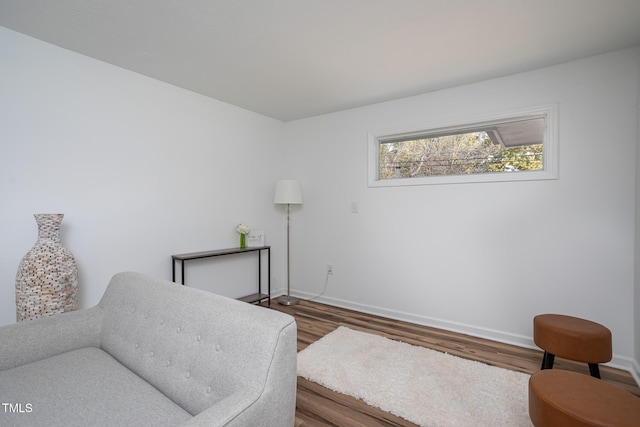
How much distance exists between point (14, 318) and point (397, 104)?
3823mm

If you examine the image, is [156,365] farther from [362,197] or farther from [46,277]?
[362,197]

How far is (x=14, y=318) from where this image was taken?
6.88 feet

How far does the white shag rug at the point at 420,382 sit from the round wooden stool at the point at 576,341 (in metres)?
0.34

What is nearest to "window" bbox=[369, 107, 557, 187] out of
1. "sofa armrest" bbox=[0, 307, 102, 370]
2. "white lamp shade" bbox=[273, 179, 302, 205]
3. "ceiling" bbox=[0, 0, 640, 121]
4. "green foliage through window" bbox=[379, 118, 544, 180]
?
"green foliage through window" bbox=[379, 118, 544, 180]

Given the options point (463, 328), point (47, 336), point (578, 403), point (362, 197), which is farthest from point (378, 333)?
point (47, 336)

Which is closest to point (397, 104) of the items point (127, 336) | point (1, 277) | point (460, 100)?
point (460, 100)

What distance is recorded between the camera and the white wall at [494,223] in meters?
2.34

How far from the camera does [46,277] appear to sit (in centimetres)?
195

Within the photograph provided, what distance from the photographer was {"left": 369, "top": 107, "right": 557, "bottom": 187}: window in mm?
2670

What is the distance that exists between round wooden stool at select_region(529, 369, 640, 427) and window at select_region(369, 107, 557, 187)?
1.82m

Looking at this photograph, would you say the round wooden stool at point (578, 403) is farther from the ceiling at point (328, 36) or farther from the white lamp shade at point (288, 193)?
the white lamp shade at point (288, 193)

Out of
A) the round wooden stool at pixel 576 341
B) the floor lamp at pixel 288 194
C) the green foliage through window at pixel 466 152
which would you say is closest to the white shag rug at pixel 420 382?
the round wooden stool at pixel 576 341

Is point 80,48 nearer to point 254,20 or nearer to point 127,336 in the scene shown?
point 254,20

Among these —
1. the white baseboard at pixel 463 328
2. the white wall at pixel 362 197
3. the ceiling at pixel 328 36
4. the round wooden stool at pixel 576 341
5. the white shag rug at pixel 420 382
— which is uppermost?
the ceiling at pixel 328 36
